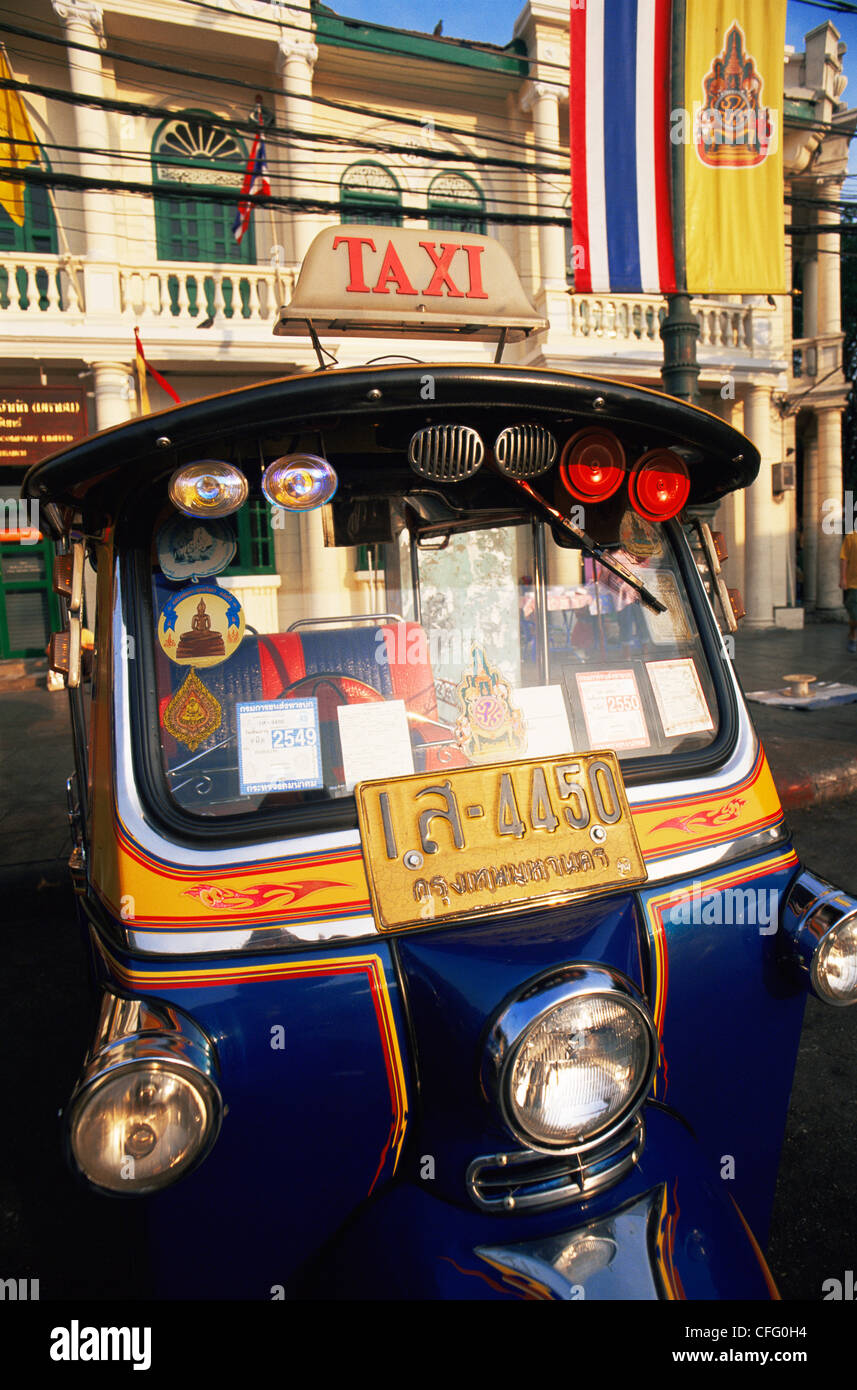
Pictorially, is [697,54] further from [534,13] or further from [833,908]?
[534,13]

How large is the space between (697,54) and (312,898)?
22.5 ft

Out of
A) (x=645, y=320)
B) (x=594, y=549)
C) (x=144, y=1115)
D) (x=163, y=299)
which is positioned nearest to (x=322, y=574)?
(x=594, y=549)

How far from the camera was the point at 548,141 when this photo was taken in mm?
11992

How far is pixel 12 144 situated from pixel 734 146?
24.3ft

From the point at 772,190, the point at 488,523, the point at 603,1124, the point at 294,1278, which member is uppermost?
the point at 772,190

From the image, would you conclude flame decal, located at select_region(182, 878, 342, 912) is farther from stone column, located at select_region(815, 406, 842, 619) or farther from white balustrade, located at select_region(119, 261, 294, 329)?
stone column, located at select_region(815, 406, 842, 619)

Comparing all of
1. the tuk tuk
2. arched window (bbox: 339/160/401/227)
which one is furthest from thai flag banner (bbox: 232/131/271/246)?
the tuk tuk

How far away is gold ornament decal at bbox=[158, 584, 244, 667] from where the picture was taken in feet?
5.55

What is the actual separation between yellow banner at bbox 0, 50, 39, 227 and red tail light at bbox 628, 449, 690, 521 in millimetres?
9281

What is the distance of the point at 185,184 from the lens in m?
11.7

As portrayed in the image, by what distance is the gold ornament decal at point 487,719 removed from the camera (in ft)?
5.71

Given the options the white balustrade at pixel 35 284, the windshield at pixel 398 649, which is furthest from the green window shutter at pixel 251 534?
the white balustrade at pixel 35 284
